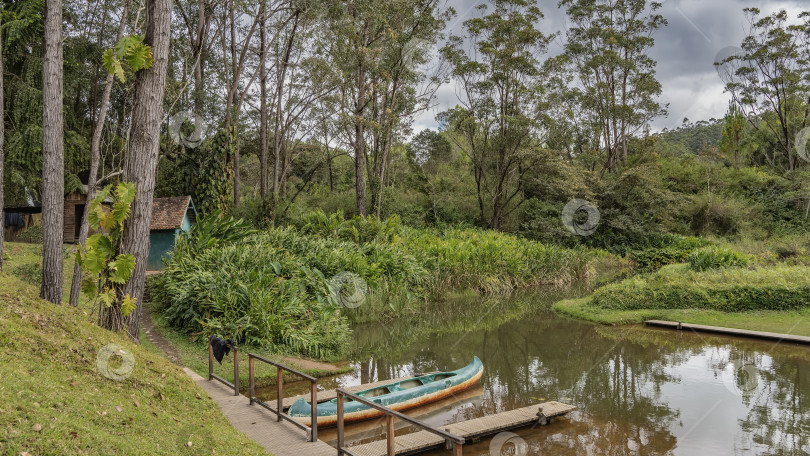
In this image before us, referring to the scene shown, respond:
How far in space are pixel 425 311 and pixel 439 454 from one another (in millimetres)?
9835

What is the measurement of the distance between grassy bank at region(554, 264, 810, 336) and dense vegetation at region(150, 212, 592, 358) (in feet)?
13.4

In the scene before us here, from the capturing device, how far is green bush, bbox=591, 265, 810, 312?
46.6 ft

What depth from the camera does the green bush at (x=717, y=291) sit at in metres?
14.2

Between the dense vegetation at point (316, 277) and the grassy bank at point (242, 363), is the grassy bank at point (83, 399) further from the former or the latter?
the dense vegetation at point (316, 277)

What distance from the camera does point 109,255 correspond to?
23.5 feet

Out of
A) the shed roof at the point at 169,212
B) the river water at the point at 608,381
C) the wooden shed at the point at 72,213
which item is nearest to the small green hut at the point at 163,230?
the shed roof at the point at 169,212

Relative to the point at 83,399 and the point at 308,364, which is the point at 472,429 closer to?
the point at 308,364

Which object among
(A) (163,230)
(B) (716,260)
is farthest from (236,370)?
(B) (716,260)

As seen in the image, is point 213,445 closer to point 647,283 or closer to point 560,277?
point 647,283

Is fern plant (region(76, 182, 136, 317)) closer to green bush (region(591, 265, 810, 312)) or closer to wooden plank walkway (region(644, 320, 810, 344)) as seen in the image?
wooden plank walkway (region(644, 320, 810, 344))

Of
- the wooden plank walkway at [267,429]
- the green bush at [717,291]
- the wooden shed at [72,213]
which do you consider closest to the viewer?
the wooden plank walkway at [267,429]

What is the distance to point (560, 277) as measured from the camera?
22406 mm

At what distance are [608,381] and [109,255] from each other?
344 inches

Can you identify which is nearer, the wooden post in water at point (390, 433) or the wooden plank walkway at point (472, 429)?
the wooden post in water at point (390, 433)
